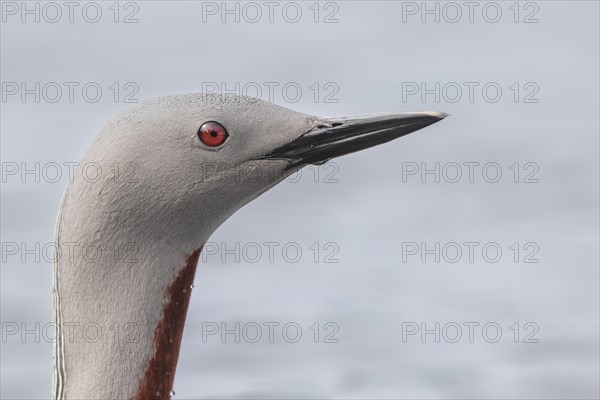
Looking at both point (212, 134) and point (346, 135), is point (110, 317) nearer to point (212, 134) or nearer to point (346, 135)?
point (212, 134)

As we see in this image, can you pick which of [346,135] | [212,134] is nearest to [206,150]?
[212,134]

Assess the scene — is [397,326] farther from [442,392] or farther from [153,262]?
[153,262]

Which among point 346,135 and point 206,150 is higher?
Answer: point 346,135

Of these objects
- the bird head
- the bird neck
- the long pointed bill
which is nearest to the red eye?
the bird head

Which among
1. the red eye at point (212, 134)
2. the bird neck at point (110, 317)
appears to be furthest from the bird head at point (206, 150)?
the bird neck at point (110, 317)

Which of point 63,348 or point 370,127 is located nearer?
point 63,348

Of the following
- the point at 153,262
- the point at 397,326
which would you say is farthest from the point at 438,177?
the point at 153,262
